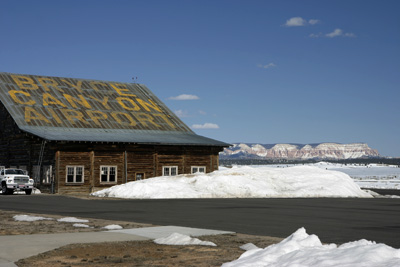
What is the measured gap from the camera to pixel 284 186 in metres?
47.1

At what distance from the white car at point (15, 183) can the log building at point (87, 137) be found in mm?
2514

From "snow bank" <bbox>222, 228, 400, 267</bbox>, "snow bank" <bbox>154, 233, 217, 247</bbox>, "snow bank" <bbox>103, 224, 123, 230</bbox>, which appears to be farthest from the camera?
"snow bank" <bbox>103, 224, 123, 230</bbox>

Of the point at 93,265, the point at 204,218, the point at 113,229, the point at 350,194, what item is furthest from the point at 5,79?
the point at 93,265

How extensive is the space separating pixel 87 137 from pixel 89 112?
22.1 ft

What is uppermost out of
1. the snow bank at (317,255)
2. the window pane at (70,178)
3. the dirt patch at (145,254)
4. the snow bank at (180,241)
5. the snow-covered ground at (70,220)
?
the window pane at (70,178)

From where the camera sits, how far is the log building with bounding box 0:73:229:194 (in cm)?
5041

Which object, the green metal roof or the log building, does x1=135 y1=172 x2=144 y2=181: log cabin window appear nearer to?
the log building

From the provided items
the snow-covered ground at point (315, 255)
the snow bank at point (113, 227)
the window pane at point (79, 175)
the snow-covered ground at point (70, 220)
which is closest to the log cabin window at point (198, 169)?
the window pane at point (79, 175)

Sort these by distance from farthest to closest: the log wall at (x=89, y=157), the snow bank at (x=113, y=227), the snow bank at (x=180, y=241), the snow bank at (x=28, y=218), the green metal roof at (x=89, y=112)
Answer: the green metal roof at (x=89, y=112)
the log wall at (x=89, y=157)
the snow bank at (x=28, y=218)
the snow bank at (x=113, y=227)
the snow bank at (x=180, y=241)

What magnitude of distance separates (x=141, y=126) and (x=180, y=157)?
5.25m

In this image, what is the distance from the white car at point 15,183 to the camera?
153 ft

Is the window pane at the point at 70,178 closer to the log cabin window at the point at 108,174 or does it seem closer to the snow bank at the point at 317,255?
the log cabin window at the point at 108,174

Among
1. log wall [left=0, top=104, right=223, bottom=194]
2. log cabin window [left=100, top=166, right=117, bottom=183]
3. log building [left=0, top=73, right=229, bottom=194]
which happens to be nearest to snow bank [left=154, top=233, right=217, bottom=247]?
log building [left=0, top=73, right=229, bottom=194]

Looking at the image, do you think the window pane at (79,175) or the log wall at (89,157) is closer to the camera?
the log wall at (89,157)
